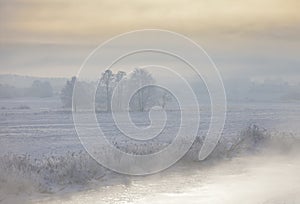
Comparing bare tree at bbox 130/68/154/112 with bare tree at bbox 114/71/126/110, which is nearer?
bare tree at bbox 114/71/126/110

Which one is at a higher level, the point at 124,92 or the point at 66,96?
the point at 66,96

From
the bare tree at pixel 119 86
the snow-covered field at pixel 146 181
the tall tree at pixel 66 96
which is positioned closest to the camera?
the snow-covered field at pixel 146 181

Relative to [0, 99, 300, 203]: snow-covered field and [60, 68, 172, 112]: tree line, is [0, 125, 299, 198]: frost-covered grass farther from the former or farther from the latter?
[60, 68, 172, 112]: tree line

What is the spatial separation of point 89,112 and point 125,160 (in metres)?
19.4

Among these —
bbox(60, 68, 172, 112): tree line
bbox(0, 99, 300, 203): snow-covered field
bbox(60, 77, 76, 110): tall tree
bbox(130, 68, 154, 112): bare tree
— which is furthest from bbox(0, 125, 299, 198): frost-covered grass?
bbox(60, 77, 76, 110): tall tree

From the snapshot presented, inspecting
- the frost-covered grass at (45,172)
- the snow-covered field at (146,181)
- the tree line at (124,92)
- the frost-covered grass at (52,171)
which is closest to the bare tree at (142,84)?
the tree line at (124,92)

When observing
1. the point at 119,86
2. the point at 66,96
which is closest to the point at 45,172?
the point at 119,86

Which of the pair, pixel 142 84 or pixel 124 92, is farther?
pixel 142 84

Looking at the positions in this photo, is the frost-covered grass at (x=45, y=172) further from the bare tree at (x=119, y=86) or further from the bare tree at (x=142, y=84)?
the bare tree at (x=142, y=84)

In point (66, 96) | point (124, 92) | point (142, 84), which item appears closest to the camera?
point (124, 92)

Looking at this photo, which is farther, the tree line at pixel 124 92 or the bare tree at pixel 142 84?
the bare tree at pixel 142 84

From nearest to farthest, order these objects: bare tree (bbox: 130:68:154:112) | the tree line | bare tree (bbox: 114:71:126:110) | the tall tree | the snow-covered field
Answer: the snow-covered field, bare tree (bbox: 114:71:126:110), the tree line, bare tree (bbox: 130:68:154:112), the tall tree

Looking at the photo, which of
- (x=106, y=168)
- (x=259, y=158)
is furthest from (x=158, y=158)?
(x=259, y=158)

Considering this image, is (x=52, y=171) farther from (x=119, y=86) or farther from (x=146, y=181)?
(x=119, y=86)
